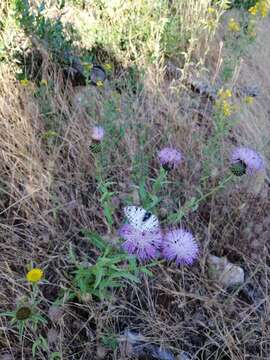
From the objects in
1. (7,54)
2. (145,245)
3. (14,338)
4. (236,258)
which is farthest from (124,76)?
(14,338)

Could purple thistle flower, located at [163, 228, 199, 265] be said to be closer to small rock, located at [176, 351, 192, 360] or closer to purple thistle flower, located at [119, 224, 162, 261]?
purple thistle flower, located at [119, 224, 162, 261]

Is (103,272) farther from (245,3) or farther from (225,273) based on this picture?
(245,3)

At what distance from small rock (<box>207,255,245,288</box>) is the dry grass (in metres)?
0.04

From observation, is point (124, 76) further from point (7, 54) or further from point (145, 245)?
point (145, 245)

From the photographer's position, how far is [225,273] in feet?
5.82

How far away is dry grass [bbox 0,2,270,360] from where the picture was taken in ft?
5.04

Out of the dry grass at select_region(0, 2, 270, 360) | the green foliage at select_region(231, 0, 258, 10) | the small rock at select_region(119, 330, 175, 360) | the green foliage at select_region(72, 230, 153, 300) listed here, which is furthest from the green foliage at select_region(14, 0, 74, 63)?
the green foliage at select_region(231, 0, 258, 10)

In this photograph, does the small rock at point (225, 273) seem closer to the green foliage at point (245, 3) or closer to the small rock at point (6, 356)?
the small rock at point (6, 356)

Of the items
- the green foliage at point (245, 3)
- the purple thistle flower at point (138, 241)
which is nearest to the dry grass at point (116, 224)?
the purple thistle flower at point (138, 241)

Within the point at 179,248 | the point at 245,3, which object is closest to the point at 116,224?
the point at 179,248

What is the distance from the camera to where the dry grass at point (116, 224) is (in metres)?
1.54

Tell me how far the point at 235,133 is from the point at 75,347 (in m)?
1.79

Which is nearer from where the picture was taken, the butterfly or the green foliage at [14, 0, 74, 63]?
the butterfly

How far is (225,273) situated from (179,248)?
400 mm
